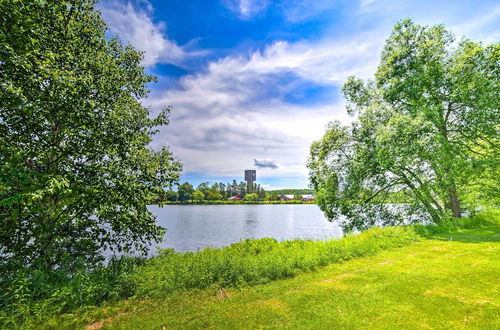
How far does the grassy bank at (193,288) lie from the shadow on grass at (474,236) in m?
0.54

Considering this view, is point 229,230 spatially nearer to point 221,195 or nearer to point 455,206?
point 455,206

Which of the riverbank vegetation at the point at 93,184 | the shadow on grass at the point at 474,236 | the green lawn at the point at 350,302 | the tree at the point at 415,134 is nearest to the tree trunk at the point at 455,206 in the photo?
the tree at the point at 415,134

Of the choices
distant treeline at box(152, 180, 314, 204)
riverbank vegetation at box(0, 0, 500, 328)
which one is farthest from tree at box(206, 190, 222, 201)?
riverbank vegetation at box(0, 0, 500, 328)

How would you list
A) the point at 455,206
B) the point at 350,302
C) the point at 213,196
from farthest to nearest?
the point at 213,196
the point at 455,206
the point at 350,302

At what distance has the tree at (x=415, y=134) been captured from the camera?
48.8 ft

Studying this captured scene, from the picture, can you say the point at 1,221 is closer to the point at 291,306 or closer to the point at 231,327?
the point at 231,327

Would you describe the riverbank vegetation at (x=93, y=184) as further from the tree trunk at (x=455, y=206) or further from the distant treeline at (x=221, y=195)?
the distant treeline at (x=221, y=195)

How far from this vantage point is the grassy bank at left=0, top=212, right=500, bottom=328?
5.52m

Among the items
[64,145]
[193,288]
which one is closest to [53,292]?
[193,288]

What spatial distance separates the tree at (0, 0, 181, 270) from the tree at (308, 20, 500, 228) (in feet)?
48.4

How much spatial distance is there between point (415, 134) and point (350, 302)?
13.0 m

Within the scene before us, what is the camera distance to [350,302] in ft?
19.7

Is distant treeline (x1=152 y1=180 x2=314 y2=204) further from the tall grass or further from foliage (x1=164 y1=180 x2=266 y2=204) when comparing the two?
the tall grass

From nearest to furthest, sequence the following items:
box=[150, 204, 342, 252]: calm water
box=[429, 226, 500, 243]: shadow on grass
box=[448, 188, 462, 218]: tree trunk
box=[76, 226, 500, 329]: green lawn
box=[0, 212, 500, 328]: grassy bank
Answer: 1. box=[76, 226, 500, 329]: green lawn
2. box=[0, 212, 500, 328]: grassy bank
3. box=[429, 226, 500, 243]: shadow on grass
4. box=[448, 188, 462, 218]: tree trunk
5. box=[150, 204, 342, 252]: calm water
